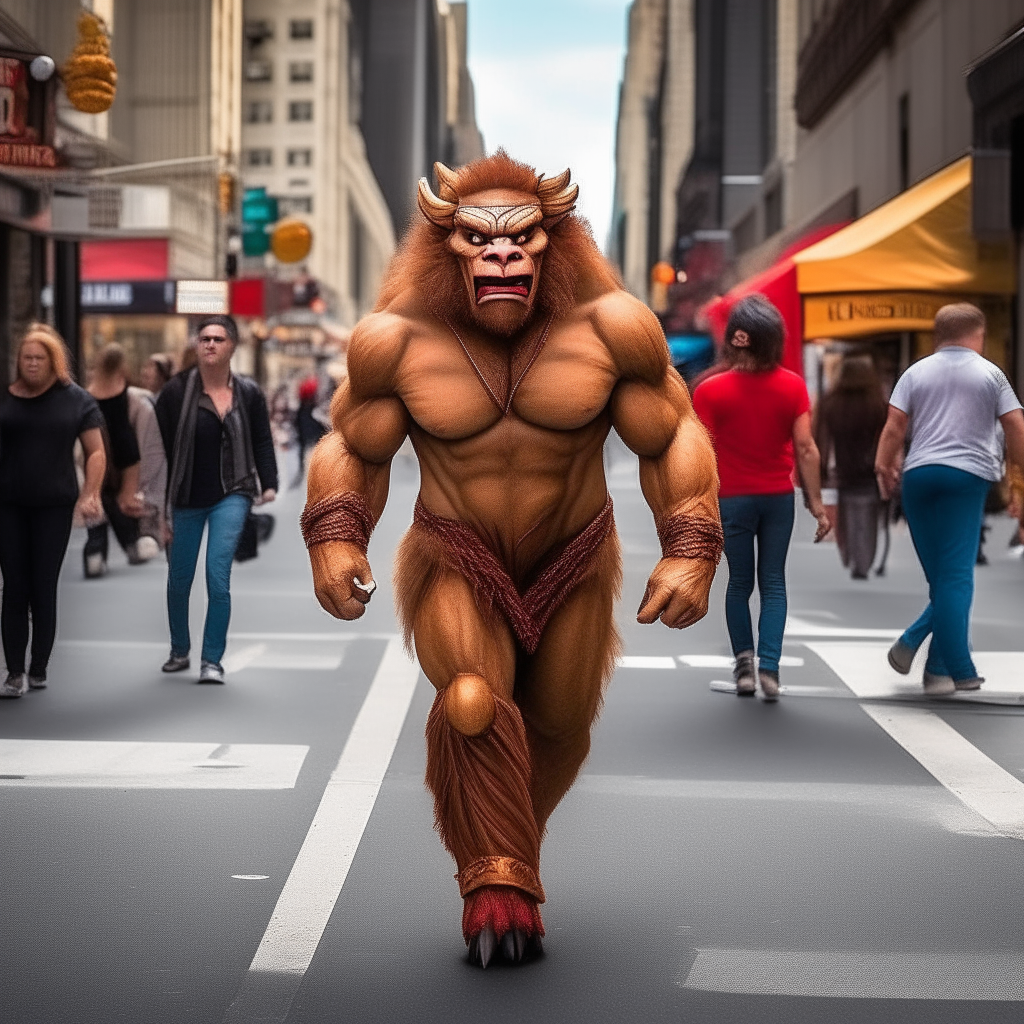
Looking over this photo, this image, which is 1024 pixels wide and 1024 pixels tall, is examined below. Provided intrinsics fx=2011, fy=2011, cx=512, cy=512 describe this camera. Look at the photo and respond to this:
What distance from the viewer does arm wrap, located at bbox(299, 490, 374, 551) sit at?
5031 mm

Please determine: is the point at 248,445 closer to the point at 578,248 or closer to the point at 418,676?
the point at 418,676

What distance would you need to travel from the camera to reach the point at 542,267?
→ 5.11m

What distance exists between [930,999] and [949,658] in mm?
4719

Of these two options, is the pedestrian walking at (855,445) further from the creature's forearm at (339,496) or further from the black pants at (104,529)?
the creature's forearm at (339,496)

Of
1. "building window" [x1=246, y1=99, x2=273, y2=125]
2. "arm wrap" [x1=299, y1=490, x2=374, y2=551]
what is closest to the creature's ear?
"arm wrap" [x1=299, y1=490, x2=374, y2=551]

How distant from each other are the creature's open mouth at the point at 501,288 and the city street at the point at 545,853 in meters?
0.90

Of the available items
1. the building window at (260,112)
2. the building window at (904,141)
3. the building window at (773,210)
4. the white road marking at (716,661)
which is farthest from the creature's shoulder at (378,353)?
the building window at (260,112)

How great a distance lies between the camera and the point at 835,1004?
14.8 feet

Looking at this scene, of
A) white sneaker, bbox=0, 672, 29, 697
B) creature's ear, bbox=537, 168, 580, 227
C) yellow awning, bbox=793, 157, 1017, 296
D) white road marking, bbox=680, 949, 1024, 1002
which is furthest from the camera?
yellow awning, bbox=793, 157, 1017, 296

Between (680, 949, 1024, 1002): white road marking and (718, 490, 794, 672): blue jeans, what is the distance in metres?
4.22

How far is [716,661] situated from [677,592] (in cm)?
573

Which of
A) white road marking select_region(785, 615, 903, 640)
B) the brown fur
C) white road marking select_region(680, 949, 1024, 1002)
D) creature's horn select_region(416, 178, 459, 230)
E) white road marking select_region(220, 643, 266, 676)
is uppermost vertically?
creature's horn select_region(416, 178, 459, 230)

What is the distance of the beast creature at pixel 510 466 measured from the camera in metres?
4.95

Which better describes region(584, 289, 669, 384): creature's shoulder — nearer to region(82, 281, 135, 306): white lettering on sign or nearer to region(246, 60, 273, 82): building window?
region(82, 281, 135, 306): white lettering on sign
